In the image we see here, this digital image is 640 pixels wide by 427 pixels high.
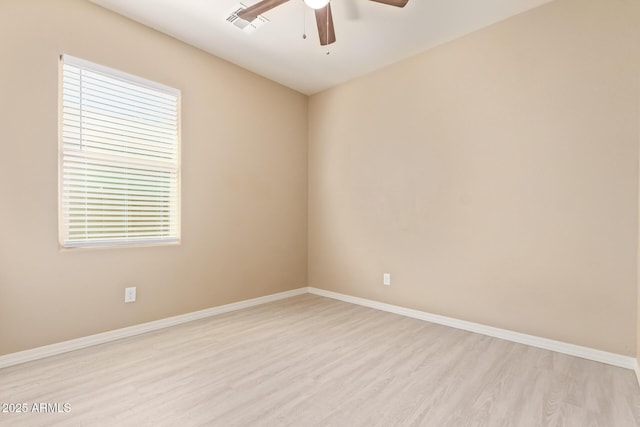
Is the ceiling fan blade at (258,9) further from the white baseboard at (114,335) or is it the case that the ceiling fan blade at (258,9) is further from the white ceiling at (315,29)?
the white baseboard at (114,335)

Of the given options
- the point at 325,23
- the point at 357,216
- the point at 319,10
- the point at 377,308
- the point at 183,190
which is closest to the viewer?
the point at 319,10

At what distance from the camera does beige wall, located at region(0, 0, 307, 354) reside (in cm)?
220

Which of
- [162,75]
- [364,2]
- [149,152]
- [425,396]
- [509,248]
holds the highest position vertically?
[364,2]

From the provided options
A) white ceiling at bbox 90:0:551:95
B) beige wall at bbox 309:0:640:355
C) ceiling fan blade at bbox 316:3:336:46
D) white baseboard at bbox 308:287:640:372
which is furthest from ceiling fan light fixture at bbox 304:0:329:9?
white baseboard at bbox 308:287:640:372

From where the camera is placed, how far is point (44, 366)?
Result: 7.04 ft

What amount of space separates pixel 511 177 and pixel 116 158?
10.9 ft

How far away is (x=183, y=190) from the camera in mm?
3078

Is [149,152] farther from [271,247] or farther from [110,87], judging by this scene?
[271,247]

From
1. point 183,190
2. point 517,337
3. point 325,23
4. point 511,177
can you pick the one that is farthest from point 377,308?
point 325,23

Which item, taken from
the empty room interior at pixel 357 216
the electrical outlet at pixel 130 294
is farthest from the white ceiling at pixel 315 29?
the electrical outlet at pixel 130 294

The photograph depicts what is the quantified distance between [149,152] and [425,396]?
2888 mm

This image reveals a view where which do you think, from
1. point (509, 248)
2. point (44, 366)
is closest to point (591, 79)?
point (509, 248)

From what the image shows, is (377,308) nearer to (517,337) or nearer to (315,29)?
(517,337)

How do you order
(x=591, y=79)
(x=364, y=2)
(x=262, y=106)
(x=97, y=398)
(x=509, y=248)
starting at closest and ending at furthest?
(x=97, y=398)
(x=591, y=79)
(x=364, y=2)
(x=509, y=248)
(x=262, y=106)
